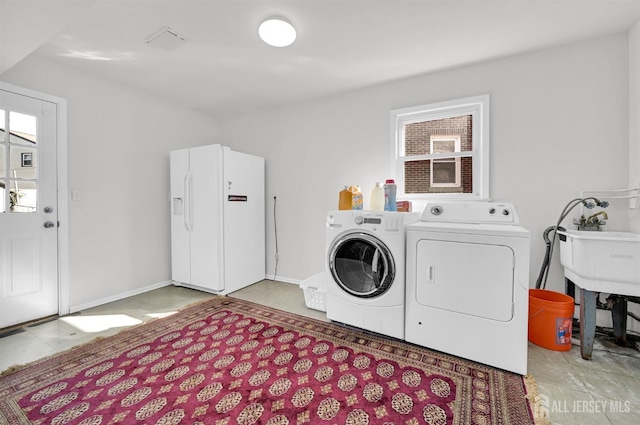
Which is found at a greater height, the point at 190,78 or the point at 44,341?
the point at 190,78

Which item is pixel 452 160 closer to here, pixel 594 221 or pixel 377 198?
pixel 377 198

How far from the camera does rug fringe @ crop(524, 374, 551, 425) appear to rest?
4.39 feet

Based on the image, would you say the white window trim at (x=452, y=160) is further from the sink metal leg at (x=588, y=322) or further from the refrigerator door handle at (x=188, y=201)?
the refrigerator door handle at (x=188, y=201)

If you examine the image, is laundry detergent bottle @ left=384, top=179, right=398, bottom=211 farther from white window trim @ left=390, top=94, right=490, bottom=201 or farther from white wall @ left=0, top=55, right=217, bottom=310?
white wall @ left=0, top=55, right=217, bottom=310

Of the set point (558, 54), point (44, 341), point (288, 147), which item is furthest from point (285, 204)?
point (558, 54)

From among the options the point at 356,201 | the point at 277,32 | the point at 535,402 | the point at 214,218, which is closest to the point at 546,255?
the point at 535,402

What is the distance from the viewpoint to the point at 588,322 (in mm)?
1822

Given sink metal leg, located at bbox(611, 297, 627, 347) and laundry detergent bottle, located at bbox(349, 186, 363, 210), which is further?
laundry detergent bottle, located at bbox(349, 186, 363, 210)

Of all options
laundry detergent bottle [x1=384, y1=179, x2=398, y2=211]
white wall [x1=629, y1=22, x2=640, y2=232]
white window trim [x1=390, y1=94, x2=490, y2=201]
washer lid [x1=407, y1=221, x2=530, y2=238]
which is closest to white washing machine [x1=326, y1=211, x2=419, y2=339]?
washer lid [x1=407, y1=221, x2=530, y2=238]

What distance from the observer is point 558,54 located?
2299 millimetres

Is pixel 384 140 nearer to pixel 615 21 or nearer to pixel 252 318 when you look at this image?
pixel 615 21

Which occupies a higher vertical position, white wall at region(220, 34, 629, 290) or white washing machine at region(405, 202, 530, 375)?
white wall at region(220, 34, 629, 290)

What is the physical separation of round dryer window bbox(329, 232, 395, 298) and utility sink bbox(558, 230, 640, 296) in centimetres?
118

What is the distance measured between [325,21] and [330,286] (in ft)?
6.57
